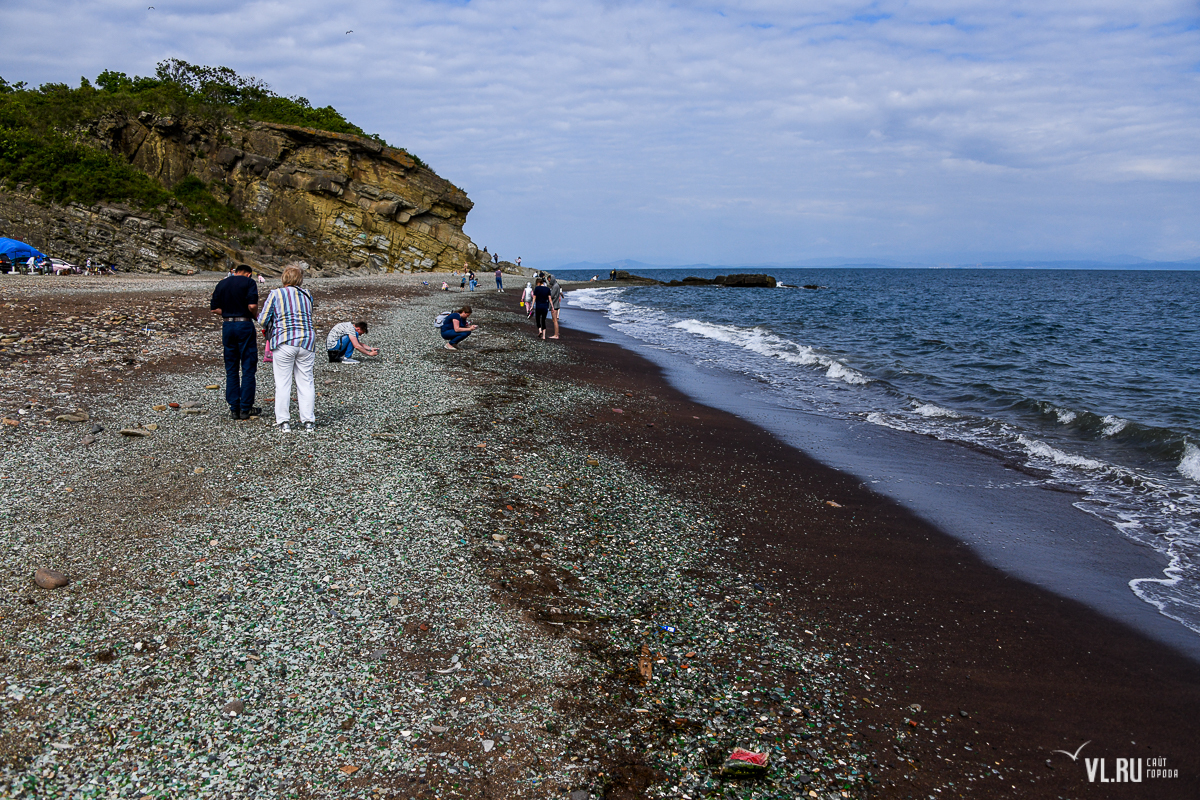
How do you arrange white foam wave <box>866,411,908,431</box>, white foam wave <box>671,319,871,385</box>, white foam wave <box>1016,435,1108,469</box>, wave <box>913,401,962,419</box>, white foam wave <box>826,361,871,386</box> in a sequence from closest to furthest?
white foam wave <box>1016,435,1108,469</box> → white foam wave <box>866,411,908,431</box> → wave <box>913,401,962,419</box> → white foam wave <box>826,361,871,386</box> → white foam wave <box>671,319,871,385</box>

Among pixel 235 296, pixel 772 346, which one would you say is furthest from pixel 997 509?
pixel 772 346

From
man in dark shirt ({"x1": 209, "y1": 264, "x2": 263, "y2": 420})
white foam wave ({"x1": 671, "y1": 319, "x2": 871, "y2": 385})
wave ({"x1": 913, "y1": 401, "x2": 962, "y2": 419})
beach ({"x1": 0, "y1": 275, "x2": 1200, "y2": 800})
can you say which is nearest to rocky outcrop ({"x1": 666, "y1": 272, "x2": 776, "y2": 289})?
white foam wave ({"x1": 671, "y1": 319, "x2": 871, "y2": 385})

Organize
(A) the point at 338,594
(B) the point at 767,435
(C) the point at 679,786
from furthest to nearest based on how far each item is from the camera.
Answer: (B) the point at 767,435
(A) the point at 338,594
(C) the point at 679,786

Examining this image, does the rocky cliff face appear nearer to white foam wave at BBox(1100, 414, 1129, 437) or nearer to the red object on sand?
white foam wave at BBox(1100, 414, 1129, 437)

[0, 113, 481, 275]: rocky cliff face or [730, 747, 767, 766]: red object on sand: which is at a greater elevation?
[0, 113, 481, 275]: rocky cliff face

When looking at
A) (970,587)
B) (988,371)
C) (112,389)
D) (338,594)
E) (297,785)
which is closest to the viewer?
(297,785)

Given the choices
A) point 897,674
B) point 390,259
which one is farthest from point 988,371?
point 390,259

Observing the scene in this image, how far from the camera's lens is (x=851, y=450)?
38.1ft

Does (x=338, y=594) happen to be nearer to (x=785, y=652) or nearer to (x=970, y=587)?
(x=785, y=652)

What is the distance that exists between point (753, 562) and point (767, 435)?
5.72 meters

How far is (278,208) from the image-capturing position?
162 feet

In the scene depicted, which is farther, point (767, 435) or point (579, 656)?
point (767, 435)

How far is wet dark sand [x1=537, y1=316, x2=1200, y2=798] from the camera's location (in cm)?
421

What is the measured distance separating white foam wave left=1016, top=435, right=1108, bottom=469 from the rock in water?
1340 cm
